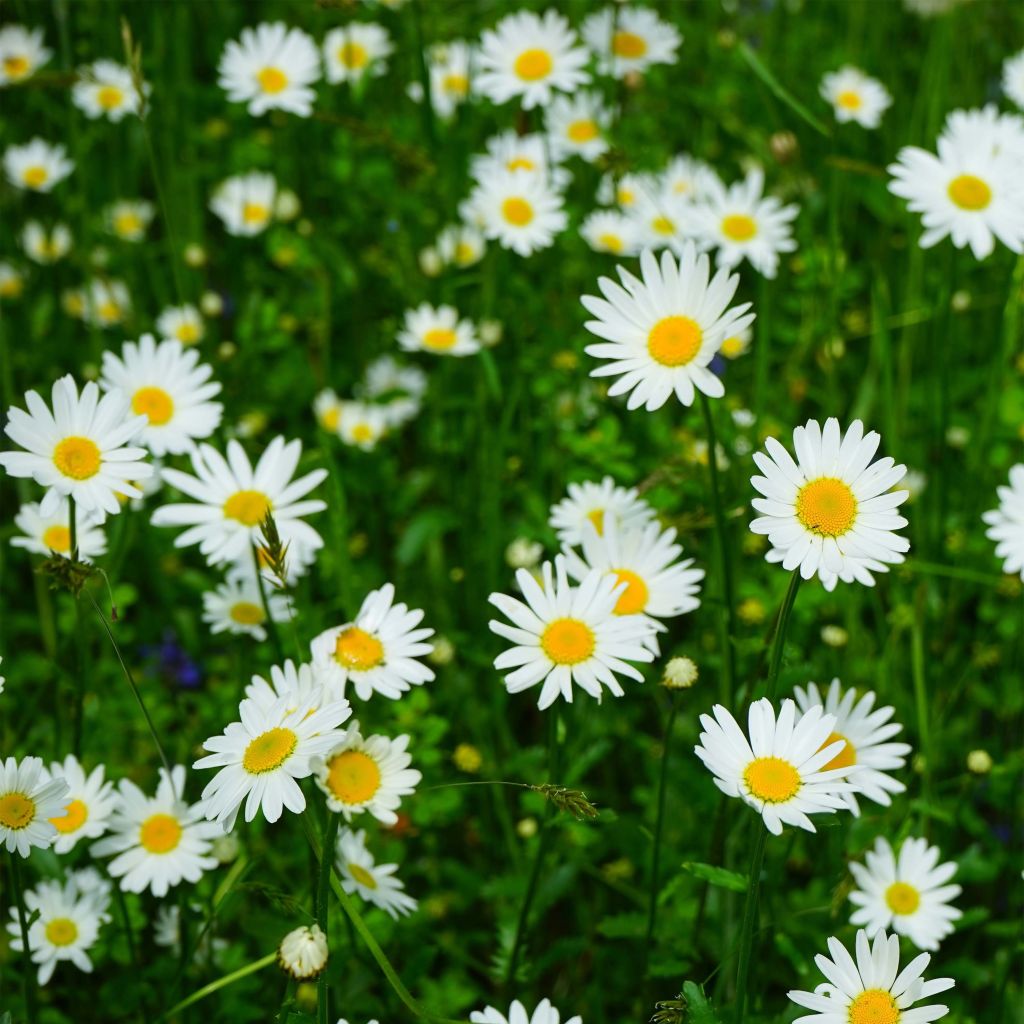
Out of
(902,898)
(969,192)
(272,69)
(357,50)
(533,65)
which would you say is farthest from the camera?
(357,50)

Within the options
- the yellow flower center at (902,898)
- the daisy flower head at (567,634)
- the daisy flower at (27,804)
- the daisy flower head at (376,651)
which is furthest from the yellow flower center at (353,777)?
the yellow flower center at (902,898)

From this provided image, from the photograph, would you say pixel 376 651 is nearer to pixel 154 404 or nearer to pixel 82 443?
pixel 82 443

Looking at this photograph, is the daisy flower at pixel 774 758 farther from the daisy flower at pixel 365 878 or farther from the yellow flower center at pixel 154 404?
the yellow flower center at pixel 154 404

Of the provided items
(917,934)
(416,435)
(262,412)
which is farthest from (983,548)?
(262,412)

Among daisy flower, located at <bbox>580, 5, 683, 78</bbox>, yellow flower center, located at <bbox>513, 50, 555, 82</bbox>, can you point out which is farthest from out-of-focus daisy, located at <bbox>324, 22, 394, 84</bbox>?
daisy flower, located at <bbox>580, 5, 683, 78</bbox>

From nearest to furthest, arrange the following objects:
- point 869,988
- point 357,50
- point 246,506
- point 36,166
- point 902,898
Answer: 1. point 869,988
2. point 902,898
3. point 246,506
4. point 357,50
5. point 36,166

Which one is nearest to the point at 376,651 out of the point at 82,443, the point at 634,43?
the point at 82,443
